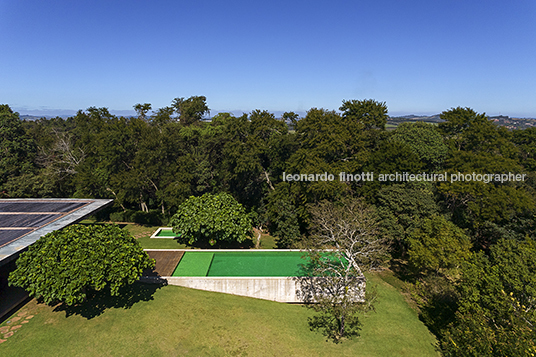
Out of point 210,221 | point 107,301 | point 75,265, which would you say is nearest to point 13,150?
point 210,221

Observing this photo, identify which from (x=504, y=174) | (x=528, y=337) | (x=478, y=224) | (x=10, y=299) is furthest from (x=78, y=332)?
(x=504, y=174)

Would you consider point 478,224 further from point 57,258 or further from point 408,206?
point 57,258

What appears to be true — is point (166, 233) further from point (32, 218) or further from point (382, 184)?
point (382, 184)

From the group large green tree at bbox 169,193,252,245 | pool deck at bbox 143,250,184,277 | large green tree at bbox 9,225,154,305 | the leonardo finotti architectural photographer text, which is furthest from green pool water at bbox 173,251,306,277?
the leonardo finotti architectural photographer text

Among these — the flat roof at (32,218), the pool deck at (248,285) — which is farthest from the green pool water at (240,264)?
the flat roof at (32,218)

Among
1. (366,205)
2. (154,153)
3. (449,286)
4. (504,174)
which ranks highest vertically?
(154,153)
